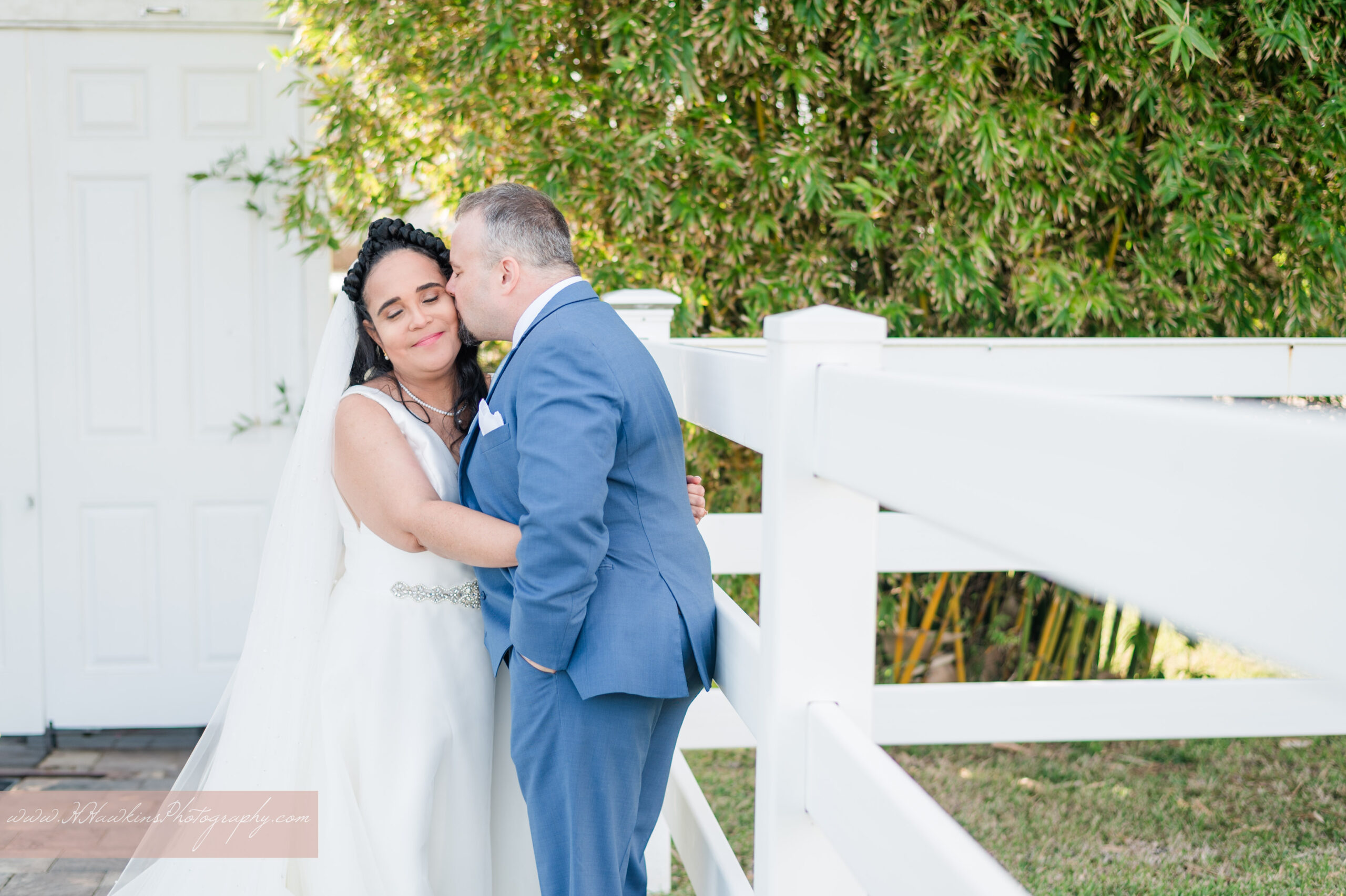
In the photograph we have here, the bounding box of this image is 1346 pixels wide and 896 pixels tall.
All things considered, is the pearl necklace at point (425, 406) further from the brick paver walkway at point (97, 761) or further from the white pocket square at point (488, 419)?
the brick paver walkway at point (97, 761)

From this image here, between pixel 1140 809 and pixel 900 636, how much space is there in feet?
3.93

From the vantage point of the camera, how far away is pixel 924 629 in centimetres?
447

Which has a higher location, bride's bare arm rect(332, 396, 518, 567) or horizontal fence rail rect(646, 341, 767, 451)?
horizontal fence rail rect(646, 341, 767, 451)

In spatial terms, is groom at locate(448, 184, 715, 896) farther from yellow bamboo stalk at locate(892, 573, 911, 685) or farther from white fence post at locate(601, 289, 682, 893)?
yellow bamboo stalk at locate(892, 573, 911, 685)

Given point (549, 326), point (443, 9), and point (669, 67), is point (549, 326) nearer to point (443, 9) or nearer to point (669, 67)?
point (669, 67)

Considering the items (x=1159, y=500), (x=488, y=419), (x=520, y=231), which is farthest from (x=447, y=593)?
(x=1159, y=500)

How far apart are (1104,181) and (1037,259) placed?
0.39 metres

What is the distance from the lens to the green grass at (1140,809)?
305cm

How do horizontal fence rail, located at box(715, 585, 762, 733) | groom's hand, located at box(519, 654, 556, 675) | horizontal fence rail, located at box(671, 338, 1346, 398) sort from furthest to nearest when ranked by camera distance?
horizontal fence rail, located at box(671, 338, 1346, 398)
groom's hand, located at box(519, 654, 556, 675)
horizontal fence rail, located at box(715, 585, 762, 733)

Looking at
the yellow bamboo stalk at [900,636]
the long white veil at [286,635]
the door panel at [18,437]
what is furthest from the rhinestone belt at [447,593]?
the door panel at [18,437]

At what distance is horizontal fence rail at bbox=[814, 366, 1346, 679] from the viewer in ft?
1.73

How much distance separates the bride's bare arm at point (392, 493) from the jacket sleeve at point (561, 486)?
0.31 m

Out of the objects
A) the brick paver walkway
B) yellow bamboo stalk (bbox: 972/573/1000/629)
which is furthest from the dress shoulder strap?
yellow bamboo stalk (bbox: 972/573/1000/629)

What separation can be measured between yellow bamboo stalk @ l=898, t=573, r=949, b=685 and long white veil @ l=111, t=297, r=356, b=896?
2.80 metres
